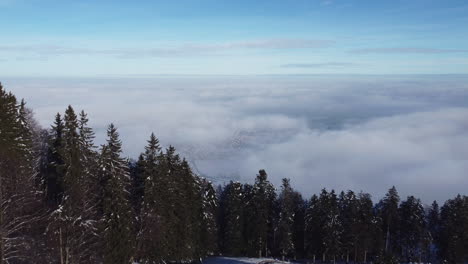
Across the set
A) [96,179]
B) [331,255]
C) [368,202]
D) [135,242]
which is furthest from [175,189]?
[368,202]

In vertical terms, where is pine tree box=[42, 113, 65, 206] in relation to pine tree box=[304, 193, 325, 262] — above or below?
above

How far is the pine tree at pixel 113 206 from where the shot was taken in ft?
111

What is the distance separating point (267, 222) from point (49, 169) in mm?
35198

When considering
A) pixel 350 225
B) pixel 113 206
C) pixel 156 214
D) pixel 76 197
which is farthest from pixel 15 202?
pixel 350 225

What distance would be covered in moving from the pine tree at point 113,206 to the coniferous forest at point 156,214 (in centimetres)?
8

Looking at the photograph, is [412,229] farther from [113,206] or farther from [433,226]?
[113,206]

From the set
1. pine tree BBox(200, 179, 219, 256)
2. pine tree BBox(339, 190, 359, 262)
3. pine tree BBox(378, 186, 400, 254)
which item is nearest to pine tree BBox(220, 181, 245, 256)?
pine tree BBox(200, 179, 219, 256)

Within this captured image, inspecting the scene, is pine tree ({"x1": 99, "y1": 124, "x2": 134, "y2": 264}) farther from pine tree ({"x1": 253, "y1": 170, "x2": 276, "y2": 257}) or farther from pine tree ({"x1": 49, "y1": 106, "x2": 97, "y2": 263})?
pine tree ({"x1": 253, "y1": 170, "x2": 276, "y2": 257})

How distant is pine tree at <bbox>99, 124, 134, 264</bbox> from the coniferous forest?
0.08 metres

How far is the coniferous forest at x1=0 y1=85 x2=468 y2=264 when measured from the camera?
28359 mm

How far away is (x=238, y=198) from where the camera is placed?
62.7 m

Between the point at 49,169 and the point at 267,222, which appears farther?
the point at 267,222

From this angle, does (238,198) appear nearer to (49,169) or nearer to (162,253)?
(162,253)

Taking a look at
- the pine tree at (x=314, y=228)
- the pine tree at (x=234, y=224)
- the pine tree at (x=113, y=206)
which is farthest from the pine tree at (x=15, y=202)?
the pine tree at (x=314, y=228)
